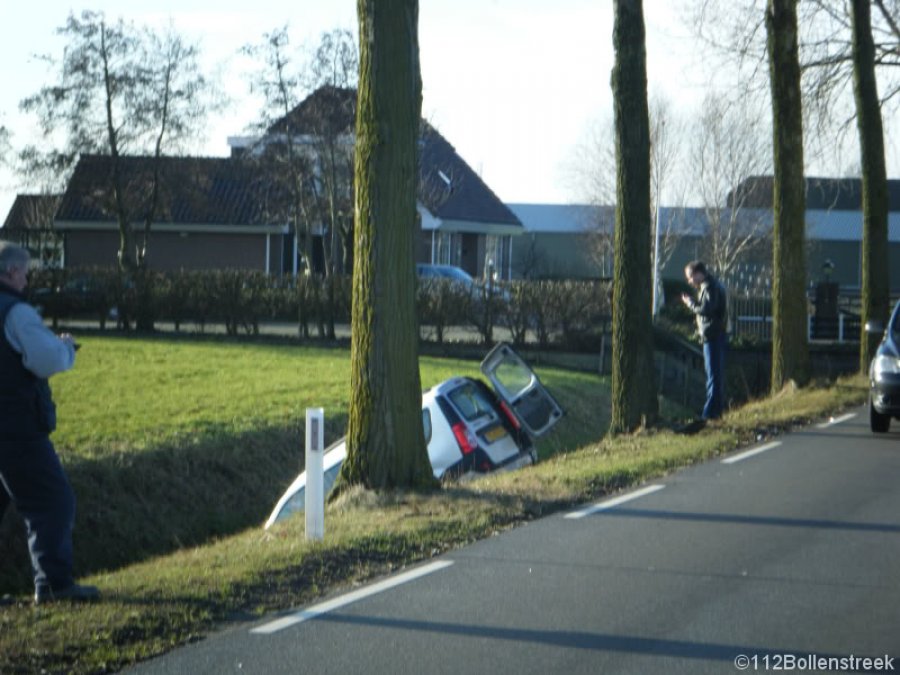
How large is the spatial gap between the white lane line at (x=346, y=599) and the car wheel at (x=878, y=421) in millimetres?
8736

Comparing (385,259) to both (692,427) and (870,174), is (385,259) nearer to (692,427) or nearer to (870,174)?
(692,427)

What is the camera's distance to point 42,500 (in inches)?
293

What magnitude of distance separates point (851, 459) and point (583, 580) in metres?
6.50

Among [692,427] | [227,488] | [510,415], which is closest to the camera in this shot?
[510,415]

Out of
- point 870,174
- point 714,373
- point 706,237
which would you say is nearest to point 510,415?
point 714,373

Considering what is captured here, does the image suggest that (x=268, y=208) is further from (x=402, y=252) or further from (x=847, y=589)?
(x=847, y=589)

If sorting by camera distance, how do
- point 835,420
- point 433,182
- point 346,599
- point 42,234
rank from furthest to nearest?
1. point 42,234
2. point 433,182
3. point 835,420
4. point 346,599

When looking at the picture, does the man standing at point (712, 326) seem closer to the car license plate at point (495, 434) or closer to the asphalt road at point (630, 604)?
the car license plate at point (495, 434)

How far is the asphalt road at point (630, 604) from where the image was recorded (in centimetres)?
651

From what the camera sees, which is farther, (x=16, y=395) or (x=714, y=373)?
(x=714, y=373)

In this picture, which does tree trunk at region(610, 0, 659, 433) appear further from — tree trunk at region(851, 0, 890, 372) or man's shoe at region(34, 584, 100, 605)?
tree trunk at region(851, 0, 890, 372)

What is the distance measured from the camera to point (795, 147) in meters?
20.5

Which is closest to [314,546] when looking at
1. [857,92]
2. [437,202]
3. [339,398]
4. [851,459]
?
[851,459]

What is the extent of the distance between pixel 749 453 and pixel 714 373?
10.1 feet
